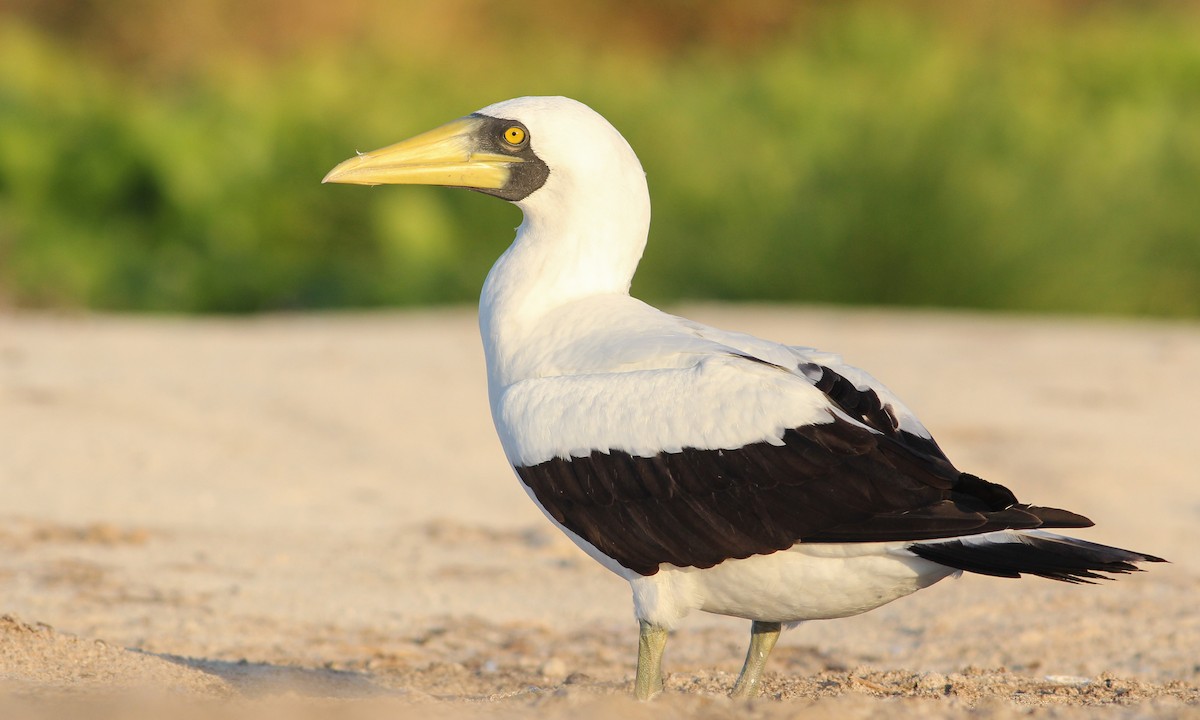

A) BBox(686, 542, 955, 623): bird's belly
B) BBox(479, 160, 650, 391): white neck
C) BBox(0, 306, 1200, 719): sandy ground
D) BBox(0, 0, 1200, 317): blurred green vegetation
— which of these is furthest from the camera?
BBox(0, 0, 1200, 317): blurred green vegetation

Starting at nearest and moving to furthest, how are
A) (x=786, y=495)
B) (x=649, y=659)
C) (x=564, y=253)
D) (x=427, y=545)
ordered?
(x=786, y=495) → (x=649, y=659) → (x=564, y=253) → (x=427, y=545)

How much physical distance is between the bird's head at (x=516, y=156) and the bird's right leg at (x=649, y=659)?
1.32m

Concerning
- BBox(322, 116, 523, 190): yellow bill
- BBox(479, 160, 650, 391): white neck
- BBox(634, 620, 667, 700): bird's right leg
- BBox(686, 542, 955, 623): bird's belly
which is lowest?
BBox(634, 620, 667, 700): bird's right leg

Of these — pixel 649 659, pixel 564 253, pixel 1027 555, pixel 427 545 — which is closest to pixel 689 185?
pixel 427 545

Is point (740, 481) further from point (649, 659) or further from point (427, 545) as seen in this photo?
point (427, 545)

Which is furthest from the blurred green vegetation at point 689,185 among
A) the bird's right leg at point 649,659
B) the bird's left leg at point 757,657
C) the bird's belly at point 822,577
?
the bird's belly at point 822,577

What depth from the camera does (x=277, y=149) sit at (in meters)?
16.1

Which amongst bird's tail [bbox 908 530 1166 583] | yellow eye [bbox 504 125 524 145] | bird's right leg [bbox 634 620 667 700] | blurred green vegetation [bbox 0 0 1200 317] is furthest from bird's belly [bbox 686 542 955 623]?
blurred green vegetation [bbox 0 0 1200 317]

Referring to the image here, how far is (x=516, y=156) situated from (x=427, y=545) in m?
2.72

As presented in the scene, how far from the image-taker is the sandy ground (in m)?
4.82

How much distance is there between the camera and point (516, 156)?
5.10 metres

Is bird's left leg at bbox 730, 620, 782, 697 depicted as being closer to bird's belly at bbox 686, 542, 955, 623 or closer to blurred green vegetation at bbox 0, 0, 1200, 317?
bird's belly at bbox 686, 542, 955, 623

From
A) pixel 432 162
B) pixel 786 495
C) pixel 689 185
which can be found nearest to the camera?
pixel 786 495

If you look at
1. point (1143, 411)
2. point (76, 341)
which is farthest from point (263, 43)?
point (1143, 411)
